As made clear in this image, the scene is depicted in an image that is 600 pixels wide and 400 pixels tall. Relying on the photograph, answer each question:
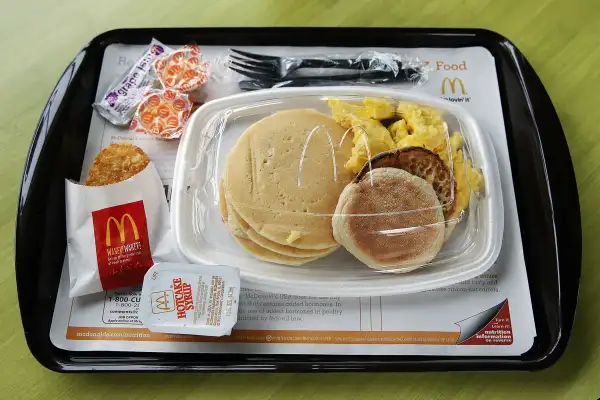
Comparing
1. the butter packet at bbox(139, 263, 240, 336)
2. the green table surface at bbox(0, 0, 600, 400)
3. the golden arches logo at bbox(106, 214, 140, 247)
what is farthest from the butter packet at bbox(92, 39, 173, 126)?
the butter packet at bbox(139, 263, 240, 336)

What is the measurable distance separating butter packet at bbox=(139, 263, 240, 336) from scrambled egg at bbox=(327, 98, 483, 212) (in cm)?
31

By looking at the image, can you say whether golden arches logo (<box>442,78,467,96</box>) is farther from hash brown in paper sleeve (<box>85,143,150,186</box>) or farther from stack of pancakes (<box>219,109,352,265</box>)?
hash brown in paper sleeve (<box>85,143,150,186</box>)

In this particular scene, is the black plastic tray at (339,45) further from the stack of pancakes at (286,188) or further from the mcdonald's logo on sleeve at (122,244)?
the stack of pancakes at (286,188)

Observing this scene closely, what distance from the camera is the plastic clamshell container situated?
949 mm

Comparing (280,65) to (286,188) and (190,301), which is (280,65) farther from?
(190,301)

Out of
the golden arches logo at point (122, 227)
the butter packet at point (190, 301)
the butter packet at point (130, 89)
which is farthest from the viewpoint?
the butter packet at point (130, 89)

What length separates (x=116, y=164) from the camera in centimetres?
105

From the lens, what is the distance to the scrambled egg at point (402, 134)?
947mm

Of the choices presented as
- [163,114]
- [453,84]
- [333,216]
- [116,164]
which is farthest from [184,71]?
[453,84]

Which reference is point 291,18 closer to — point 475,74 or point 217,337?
point 475,74

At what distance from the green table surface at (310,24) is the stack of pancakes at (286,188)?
240 millimetres

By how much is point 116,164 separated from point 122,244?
18 cm

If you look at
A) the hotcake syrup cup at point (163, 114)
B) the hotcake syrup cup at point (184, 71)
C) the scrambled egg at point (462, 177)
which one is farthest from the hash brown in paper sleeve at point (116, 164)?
the scrambled egg at point (462, 177)

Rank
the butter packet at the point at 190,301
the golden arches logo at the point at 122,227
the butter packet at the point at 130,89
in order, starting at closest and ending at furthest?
the butter packet at the point at 190,301, the golden arches logo at the point at 122,227, the butter packet at the point at 130,89
